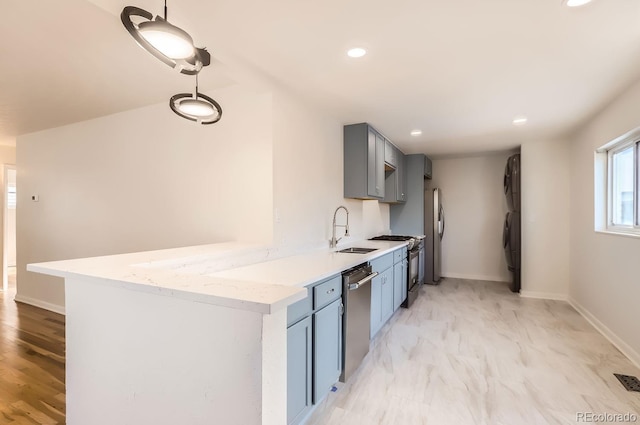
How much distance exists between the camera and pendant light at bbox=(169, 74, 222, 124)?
6.01 ft

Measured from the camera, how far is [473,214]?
229 inches

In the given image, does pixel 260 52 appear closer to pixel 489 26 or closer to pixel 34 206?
pixel 489 26

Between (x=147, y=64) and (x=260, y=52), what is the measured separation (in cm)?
85

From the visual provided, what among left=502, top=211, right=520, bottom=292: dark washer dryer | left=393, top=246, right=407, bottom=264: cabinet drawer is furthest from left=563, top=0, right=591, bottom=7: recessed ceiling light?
left=502, top=211, right=520, bottom=292: dark washer dryer

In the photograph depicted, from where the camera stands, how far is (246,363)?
0.91 meters

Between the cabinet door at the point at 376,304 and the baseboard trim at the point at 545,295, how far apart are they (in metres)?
2.98

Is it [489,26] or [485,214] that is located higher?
[489,26]

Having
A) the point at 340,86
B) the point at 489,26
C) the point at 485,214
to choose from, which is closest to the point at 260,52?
the point at 340,86

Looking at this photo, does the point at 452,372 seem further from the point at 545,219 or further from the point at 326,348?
the point at 545,219

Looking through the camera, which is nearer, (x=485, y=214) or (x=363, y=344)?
(x=363, y=344)

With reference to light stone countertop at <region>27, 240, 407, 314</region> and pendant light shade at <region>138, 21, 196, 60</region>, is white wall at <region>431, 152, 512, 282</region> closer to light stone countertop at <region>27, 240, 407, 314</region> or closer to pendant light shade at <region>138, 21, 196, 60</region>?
light stone countertop at <region>27, 240, 407, 314</region>

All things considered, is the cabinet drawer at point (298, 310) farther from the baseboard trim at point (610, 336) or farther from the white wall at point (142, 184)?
the baseboard trim at point (610, 336)

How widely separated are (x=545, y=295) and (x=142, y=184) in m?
5.57

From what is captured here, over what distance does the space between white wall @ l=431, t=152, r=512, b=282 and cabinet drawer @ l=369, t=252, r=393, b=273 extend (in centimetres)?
314
